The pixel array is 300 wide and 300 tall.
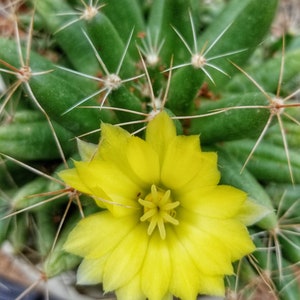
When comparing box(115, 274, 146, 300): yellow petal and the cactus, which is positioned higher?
the cactus

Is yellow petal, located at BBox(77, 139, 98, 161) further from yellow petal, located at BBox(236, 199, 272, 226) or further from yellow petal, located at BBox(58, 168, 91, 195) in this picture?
yellow petal, located at BBox(236, 199, 272, 226)

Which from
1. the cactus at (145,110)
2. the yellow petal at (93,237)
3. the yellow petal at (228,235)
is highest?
the cactus at (145,110)

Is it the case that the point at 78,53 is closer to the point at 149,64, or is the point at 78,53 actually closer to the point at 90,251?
the point at 149,64

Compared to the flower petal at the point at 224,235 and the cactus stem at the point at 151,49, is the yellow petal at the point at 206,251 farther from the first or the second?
the cactus stem at the point at 151,49

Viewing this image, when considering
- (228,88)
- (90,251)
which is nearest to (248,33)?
(228,88)

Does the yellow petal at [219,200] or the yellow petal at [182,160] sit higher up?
the yellow petal at [182,160]

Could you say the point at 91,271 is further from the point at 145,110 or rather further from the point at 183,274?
the point at 145,110

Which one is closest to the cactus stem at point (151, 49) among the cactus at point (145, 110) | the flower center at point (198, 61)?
the cactus at point (145, 110)

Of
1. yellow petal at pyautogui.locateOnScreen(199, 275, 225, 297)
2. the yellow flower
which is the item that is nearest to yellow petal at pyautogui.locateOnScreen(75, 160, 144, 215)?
the yellow flower
